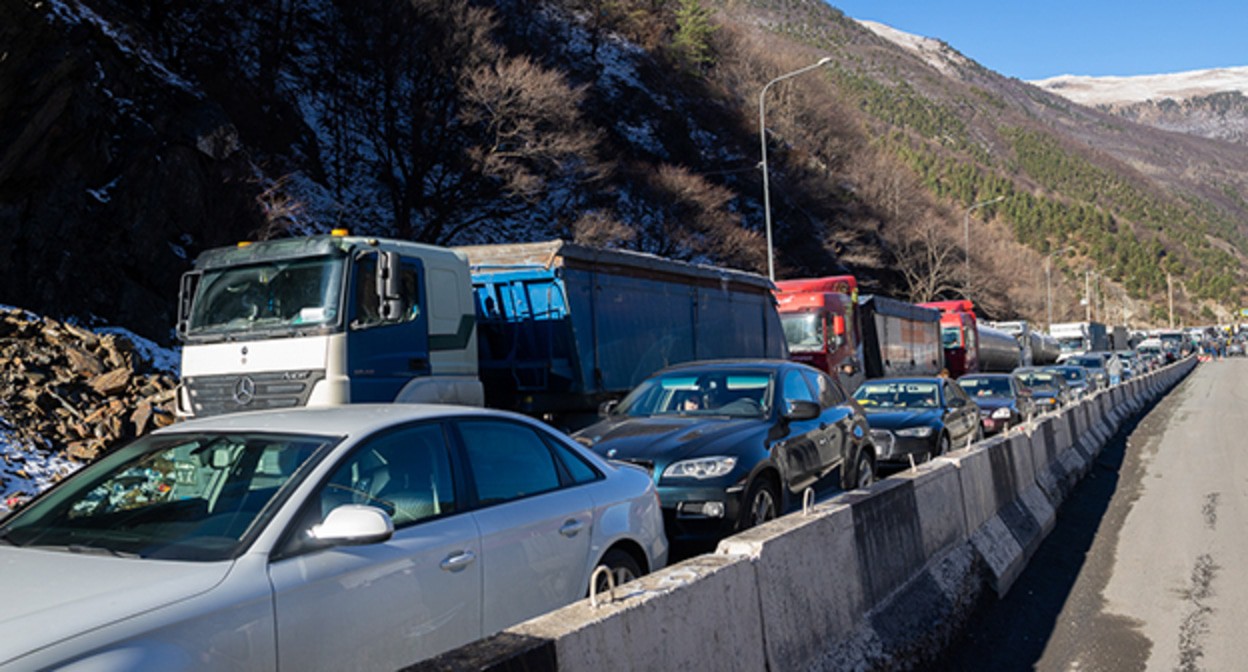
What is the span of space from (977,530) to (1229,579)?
2234 millimetres

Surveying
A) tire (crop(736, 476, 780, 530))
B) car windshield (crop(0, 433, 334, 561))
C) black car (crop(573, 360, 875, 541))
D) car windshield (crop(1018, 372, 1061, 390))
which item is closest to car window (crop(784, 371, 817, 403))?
black car (crop(573, 360, 875, 541))

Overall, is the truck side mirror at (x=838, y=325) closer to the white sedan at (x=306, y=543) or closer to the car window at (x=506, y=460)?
the white sedan at (x=306, y=543)

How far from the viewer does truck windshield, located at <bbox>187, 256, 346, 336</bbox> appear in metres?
9.52

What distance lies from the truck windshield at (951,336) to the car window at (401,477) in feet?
105

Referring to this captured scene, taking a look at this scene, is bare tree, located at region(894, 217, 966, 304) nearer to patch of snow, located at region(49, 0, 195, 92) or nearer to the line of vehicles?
patch of snow, located at region(49, 0, 195, 92)

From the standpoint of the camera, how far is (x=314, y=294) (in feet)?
31.4

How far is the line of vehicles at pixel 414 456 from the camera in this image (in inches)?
135

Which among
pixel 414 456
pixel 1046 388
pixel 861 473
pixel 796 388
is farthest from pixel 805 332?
pixel 414 456

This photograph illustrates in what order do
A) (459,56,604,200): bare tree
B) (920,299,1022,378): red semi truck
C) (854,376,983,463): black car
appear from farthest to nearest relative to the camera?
1. (920,299,1022,378): red semi truck
2. (459,56,604,200): bare tree
3. (854,376,983,463): black car

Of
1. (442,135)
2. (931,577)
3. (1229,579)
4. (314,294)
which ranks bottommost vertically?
(1229,579)

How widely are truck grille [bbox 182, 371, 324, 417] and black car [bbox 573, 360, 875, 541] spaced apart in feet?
9.09

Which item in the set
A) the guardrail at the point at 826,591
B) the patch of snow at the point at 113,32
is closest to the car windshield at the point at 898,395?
the guardrail at the point at 826,591

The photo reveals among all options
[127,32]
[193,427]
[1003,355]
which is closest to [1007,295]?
[1003,355]

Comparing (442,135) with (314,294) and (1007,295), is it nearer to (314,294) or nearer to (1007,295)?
(314,294)
